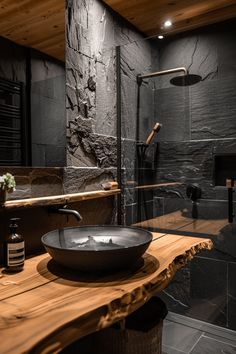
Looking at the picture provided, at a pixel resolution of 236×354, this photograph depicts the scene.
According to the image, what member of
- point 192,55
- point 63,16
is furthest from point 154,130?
point 63,16

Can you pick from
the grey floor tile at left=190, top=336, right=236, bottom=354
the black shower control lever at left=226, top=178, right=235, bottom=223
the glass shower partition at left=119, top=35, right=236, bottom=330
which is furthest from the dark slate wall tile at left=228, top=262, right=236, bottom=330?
the black shower control lever at left=226, top=178, right=235, bottom=223

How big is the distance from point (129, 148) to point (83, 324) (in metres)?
1.77

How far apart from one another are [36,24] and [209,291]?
2255mm

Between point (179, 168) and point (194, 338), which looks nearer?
point (194, 338)

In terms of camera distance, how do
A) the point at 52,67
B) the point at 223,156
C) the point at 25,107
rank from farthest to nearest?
the point at 223,156, the point at 52,67, the point at 25,107

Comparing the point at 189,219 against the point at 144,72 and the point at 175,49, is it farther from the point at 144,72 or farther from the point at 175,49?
the point at 175,49

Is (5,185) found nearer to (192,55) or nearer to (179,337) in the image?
(179,337)

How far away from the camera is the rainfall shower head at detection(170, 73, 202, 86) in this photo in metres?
2.53

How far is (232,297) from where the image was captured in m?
2.31

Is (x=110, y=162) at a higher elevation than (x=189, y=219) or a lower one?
higher

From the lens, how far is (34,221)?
154cm

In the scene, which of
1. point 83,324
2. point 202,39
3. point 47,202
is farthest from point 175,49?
point 83,324

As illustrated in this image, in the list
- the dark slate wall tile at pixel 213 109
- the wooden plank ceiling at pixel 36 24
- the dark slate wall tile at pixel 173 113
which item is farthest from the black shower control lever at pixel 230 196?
the wooden plank ceiling at pixel 36 24

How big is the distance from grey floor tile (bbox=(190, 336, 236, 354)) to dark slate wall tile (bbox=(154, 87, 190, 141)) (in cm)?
159
